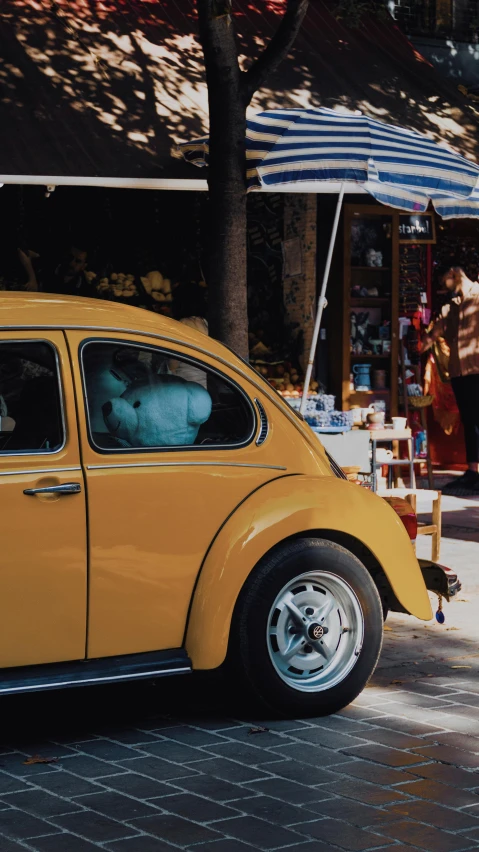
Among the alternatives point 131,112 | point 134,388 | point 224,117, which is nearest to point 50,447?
point 134,388

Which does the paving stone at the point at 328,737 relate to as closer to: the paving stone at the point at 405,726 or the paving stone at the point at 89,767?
the paving stone at the point at 405,726

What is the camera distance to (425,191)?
10.1 m

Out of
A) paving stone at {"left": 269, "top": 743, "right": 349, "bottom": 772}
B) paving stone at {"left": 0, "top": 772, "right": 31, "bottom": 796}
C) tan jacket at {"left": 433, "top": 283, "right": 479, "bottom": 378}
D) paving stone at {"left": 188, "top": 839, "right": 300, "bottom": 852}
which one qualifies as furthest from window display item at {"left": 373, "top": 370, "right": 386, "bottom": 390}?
paving stone at {"left": 188, "top": 839, "right": 300, "bottom": 852}

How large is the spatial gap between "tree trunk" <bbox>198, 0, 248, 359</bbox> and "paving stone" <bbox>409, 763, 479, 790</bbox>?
13.5ft

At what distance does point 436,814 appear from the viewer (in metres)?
4.55

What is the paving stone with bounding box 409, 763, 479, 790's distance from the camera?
16.0 feet

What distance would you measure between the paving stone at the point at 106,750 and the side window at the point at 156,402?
121cm

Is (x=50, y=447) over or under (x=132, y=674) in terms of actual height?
over

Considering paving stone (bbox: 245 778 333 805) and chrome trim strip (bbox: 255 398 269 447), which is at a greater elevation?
chrome trim strip (bbox: 255 398 269 447)

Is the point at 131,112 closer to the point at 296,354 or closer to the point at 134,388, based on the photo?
the point at 296,354

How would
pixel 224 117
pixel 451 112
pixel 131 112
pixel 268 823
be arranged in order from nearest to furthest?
pixel 268 823, pixel 224 117, pixel 131 112, pixel 451 112

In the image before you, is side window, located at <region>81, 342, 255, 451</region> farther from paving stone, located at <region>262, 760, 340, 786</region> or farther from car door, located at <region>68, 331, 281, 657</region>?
paving stone, located at <region>262, 760, 340, 786</region>

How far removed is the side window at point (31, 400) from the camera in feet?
17.6

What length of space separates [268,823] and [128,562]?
4.26 feet
